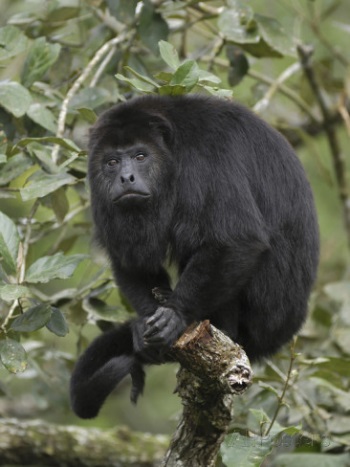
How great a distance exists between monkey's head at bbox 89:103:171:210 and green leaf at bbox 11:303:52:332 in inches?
23.3

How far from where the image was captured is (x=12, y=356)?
141 inches

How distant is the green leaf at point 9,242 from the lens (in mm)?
3589

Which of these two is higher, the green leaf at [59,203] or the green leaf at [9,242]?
the green leaf at [9,242]

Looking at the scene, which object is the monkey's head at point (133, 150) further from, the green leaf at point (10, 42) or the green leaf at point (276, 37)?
the green leaf at point (276, 37)

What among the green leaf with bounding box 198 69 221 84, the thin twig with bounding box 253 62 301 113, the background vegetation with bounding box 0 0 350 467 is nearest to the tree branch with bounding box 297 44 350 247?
the background vegetation with bounding box 0 0 350 467

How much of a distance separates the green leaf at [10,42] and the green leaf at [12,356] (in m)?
1.54

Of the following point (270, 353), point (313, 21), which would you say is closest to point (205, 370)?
point (270, 353)

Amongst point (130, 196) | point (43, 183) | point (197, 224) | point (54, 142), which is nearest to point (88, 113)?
point (54, 142)

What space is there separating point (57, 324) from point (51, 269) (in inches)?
10.5

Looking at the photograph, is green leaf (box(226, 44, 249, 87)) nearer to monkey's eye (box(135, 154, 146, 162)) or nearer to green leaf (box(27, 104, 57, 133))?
green leaf (box(27, 104, 57, 133))

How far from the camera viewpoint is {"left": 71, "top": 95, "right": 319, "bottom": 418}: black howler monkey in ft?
12.1

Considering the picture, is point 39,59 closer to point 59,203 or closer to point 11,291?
point 59,203

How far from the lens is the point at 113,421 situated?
929 cm

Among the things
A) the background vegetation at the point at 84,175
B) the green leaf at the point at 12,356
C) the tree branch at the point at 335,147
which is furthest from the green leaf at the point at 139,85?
the tree branch at the point at 335,147
